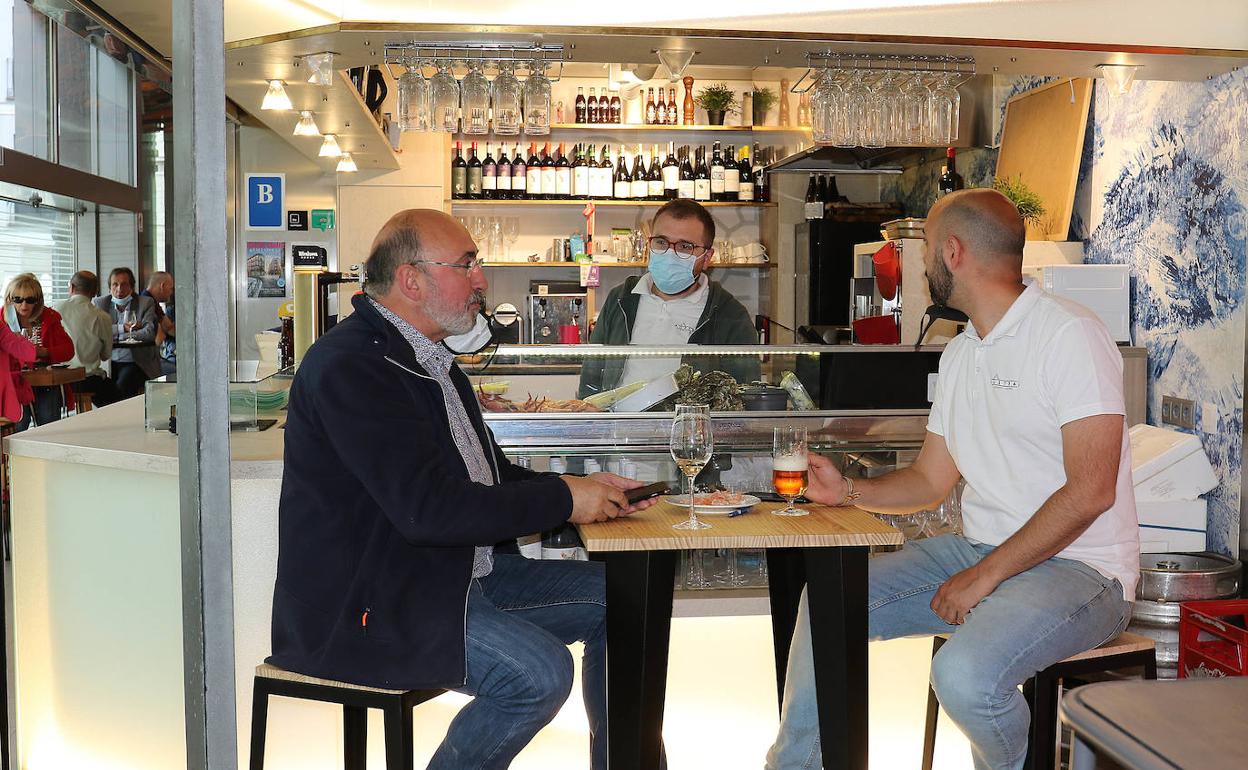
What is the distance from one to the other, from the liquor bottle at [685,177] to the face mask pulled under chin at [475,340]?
4.48 metres

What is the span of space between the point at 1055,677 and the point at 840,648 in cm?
45

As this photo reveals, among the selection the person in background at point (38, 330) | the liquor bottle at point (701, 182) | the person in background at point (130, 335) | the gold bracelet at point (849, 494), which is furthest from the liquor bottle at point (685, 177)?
the gold bracelet at point (849, 494)

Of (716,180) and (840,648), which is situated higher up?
(716,180)

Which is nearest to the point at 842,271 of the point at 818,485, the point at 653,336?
the point at 653,336

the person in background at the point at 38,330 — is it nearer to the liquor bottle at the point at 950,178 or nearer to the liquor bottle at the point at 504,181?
the liquor bottle at the point at 504,181

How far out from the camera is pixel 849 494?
2.60m

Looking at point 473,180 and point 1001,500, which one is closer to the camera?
point 1001,500

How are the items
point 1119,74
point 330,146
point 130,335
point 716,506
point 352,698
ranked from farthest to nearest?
point 130,335
point 330,146
point 1119,74
point 716,506
point 352,698

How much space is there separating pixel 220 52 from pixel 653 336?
2.53 metres

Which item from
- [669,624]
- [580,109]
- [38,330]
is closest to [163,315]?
[38,330]

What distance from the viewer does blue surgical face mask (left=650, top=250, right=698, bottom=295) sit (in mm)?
4121

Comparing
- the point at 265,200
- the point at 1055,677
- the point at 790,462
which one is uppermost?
the point at 265,200

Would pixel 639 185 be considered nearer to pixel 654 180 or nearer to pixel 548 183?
pixel 654 180

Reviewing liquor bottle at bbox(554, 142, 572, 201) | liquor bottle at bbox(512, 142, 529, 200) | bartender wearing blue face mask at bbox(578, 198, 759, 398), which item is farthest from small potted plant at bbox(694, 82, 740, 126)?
bartender wearing blue face mask at bbox(578, 198, 759, 398)
